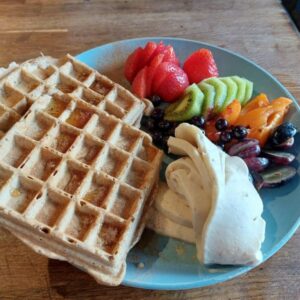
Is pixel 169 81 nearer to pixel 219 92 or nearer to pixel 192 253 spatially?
pixel 219 92

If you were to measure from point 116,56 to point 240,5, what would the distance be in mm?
974

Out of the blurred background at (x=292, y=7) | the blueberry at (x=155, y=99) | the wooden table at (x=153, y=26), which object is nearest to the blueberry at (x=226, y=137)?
the blueberry at (x=155, y=99)

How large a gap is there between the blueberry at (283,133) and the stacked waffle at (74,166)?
44 cm

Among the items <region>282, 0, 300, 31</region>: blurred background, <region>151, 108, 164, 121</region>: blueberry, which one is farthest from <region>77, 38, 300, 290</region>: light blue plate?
<region>282, 0, 300, 31</region>: blurred background

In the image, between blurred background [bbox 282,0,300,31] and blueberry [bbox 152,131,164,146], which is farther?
blurred background [bbox 282,0,300,31]

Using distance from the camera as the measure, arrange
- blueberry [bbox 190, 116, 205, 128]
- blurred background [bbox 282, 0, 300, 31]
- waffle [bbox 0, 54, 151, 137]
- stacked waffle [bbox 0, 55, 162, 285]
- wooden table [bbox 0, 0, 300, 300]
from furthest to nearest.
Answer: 1. blurred background [bbox 282, 0, 300, 31]
2. wooden table [bbox 0, 0, 300, 300]
3. blueberry [bbox 190, 116, 205, 128]
4. waffle [bbox 0, 54, 151, 137]
5. stacked waffle [bbox 0, 55, 162, 285]

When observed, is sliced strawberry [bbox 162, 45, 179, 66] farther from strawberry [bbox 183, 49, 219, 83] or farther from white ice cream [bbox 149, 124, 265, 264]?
white ice cream [bbox 149, 124, 265, 264]

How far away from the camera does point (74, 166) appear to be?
4.09ft

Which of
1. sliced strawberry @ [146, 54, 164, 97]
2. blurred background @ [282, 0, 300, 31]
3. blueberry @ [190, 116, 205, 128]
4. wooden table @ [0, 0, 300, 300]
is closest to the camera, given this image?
blueberry @ [190, 116, 205, 128]

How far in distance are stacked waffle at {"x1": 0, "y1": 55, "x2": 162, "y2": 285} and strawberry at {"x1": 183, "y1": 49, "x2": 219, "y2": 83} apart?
298 mm

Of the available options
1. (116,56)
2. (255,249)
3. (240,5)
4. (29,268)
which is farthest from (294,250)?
(240,5)

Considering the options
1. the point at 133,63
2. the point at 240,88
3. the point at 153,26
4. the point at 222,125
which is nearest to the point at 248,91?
the point at 240,88

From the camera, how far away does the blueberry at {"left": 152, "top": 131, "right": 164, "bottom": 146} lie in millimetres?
1510

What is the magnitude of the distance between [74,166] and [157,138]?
398mm
